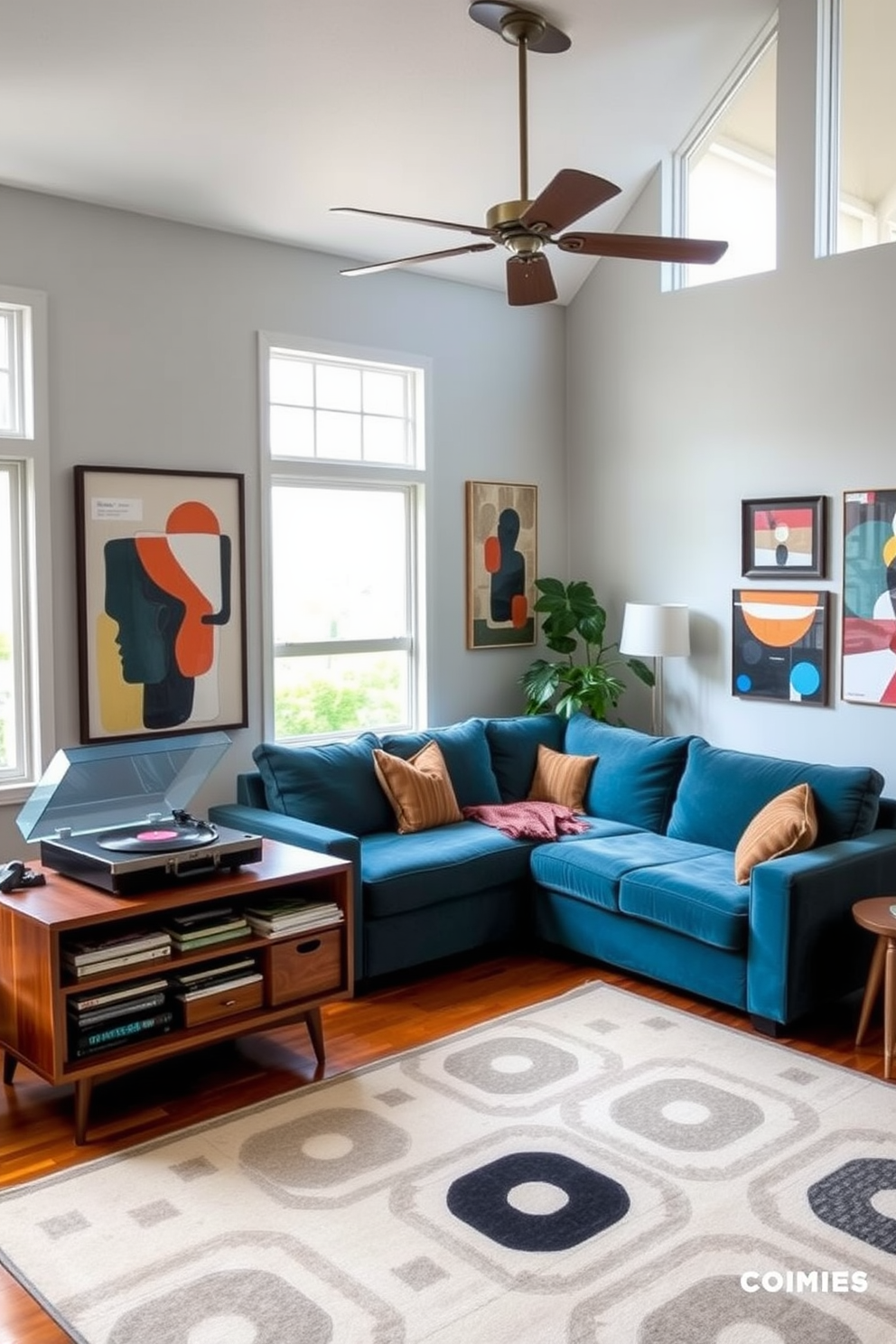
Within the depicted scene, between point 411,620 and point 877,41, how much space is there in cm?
313

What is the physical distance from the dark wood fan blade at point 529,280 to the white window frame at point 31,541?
180 cm

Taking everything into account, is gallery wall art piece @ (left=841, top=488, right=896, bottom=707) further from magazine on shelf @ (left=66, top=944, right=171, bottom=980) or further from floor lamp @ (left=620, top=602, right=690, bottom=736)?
magazine on shelf @ (left=66, top=944, right=171, bottom=980)

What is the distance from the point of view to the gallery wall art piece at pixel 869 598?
15.5 feet

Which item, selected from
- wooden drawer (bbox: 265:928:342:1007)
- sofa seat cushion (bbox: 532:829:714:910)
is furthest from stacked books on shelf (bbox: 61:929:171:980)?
sofa seat cushion (bbox: 532:829:714:910)

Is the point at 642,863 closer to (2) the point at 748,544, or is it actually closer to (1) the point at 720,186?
(2) the point at 748,544

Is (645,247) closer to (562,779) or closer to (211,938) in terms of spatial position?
(211,938)

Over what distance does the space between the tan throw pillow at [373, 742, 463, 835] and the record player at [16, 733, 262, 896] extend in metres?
1.09

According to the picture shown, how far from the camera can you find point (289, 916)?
3.57 m

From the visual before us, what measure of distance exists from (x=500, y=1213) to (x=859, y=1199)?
0.87 meters

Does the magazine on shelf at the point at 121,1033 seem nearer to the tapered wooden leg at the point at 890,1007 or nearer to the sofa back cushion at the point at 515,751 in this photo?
the tapered wooden leg at the point at 890,1007

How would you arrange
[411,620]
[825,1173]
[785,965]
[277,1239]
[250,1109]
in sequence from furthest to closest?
[411,620] → [785,965] → [250,1109] → [825,1173] → [277,1239]

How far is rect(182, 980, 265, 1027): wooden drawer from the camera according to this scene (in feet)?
11.0

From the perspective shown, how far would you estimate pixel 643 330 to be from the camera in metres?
5.75

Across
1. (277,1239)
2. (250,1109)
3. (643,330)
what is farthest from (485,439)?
(277,1239)
